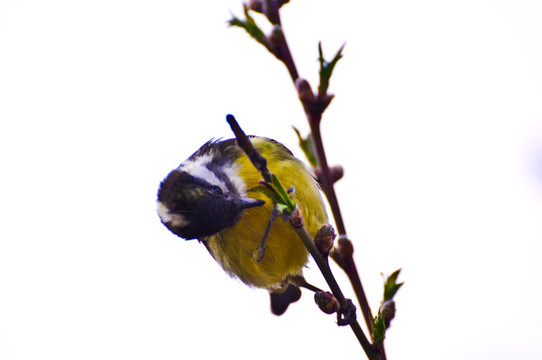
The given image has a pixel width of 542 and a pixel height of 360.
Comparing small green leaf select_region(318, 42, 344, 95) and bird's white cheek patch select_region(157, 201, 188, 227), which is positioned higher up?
bird's white cheek patch select_region(157, 201, 188, 227)

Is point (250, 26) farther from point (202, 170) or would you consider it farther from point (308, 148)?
point (202, 170)

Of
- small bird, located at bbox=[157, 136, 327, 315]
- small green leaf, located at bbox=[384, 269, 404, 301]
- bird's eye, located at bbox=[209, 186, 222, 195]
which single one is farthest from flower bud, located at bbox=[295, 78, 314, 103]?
bird's eye, located at bbox=[209, 186, 222, 195]

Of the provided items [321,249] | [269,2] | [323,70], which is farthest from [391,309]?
[269,2]

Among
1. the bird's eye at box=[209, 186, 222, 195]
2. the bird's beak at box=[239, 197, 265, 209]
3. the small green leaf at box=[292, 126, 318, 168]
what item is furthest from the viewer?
the bird's eye at box=[209, 186, 222, 195]

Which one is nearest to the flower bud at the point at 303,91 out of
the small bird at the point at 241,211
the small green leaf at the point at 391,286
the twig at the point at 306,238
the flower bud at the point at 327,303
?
the twig at the point at 306,238

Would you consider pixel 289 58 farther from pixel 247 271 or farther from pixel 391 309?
pixel 247 271

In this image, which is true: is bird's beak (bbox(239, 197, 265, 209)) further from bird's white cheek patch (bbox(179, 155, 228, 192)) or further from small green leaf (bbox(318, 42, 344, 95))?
small green leaf (bbox(318, 42, 344, 95))
